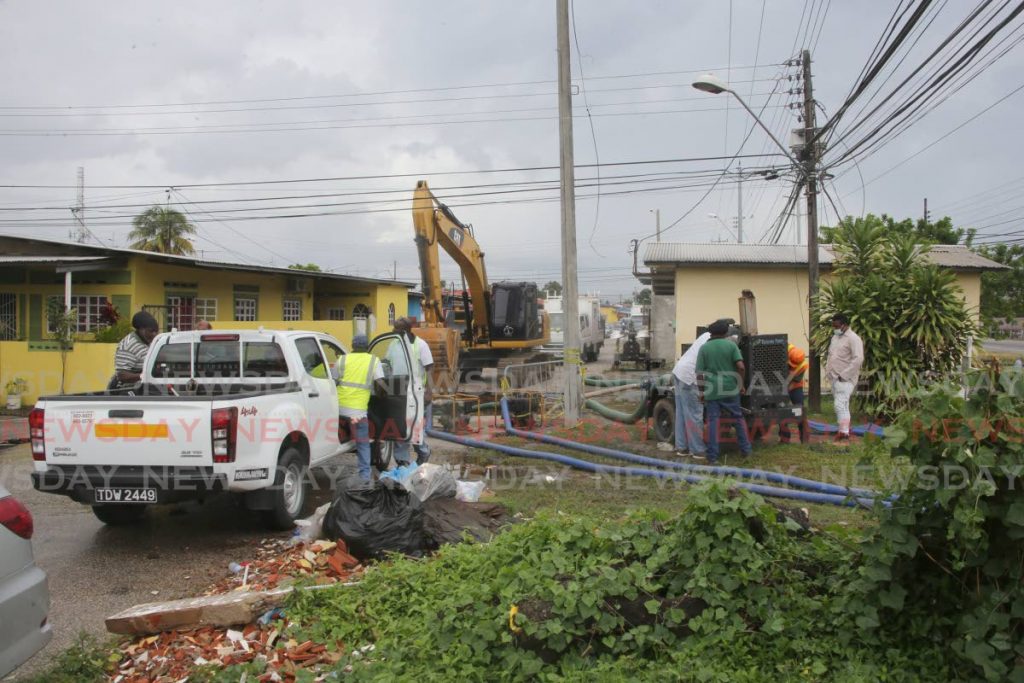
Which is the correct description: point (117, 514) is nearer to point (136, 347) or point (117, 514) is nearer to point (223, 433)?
point (223, 433)

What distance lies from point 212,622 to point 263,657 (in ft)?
1.77

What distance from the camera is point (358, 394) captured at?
→ 25.5 feet

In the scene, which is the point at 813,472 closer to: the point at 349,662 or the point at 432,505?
the point at 432,505

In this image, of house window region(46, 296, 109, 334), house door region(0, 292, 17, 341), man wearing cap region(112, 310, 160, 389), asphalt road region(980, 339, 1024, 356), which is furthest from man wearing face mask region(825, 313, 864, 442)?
house door region(0, 292, 17, 341)

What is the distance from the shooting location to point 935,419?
10.6ft

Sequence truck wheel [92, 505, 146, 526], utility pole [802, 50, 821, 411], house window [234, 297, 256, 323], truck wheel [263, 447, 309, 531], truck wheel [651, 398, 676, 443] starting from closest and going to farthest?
truck wheel [263, 447, 309, 531], truck wheel [92, 505, 146, 526], truck wheel [651, 398, 676, 443], utility pole [802, 50, 821, 411], house window [234, 297, 256, 323]

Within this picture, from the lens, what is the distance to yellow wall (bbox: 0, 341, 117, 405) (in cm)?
1545

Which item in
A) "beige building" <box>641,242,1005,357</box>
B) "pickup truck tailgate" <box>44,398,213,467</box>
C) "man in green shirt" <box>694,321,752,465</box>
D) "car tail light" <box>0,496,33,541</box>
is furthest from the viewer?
"beige building" <box>641,242,1005,357</box>

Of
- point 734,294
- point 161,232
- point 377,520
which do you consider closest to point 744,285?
point 734,294

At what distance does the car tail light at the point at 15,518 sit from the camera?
354cm

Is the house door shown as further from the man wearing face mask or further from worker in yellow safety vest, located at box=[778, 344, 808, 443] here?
the man wearing face mask

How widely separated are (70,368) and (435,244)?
8.15 metres

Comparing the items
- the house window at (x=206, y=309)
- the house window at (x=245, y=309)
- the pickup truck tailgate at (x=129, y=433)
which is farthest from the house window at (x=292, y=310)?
the pickup truck tailgate at (x=129, y=433)

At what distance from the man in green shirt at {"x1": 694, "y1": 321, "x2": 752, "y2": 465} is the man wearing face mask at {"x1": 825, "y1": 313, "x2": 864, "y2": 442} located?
2138 mm
